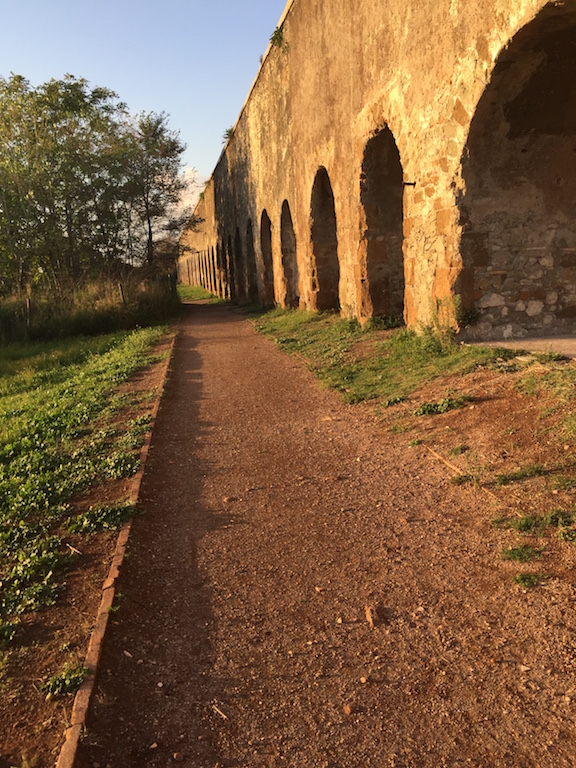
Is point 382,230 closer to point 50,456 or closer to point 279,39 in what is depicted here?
point 50,456

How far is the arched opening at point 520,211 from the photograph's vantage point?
19.0 feet

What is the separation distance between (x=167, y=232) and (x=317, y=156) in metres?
13.2

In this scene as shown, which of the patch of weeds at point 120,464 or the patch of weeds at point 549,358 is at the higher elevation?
the patch of weeds at point 549,358

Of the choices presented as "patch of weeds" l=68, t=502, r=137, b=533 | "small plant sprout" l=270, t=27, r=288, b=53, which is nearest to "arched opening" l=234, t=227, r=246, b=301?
"small plant sprout" l=270, t=27, r=288, b=53

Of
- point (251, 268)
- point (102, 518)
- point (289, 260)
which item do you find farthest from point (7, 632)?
point (251, 268)

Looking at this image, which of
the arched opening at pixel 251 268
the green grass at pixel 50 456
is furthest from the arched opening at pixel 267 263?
the green grass at pixel 50 456

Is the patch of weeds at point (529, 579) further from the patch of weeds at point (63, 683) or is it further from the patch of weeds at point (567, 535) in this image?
the patch of weeds at point (63, 683)

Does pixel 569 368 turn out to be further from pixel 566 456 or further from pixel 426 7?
pixel 426 7

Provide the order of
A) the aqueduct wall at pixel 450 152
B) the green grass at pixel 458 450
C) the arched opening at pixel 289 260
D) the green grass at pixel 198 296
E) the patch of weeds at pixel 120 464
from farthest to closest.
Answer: the green grass at pixel 198 296 → the arched opening at pixel 289 260 → the aqueduct wall at pixel 450 152 → the patch of weeds at pixel 120 464 → the green grass at pixel 458 450

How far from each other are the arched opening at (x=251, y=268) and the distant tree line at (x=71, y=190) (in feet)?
12.3

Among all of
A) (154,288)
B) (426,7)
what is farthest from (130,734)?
(154,288)

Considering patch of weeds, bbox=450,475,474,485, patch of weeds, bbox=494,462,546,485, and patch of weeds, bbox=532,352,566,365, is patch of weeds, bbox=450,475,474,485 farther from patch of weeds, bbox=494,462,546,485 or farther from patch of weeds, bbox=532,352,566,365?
patch of weeds, bbox=532,352,566,365

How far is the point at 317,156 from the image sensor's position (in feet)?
37.9

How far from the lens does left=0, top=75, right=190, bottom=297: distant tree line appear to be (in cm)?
1789
